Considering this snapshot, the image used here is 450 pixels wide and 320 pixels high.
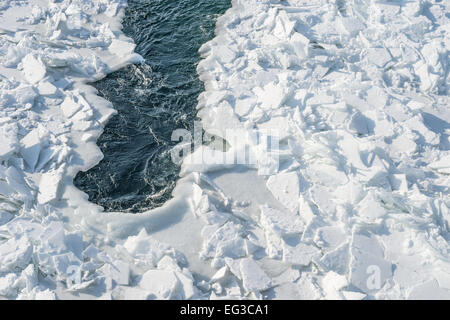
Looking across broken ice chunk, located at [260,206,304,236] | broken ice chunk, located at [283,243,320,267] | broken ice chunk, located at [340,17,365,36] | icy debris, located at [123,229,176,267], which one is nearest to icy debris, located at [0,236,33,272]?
icy debris, located at [123,229,176,267]

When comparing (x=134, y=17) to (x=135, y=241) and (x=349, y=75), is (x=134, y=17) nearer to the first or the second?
(x=349, y=75)

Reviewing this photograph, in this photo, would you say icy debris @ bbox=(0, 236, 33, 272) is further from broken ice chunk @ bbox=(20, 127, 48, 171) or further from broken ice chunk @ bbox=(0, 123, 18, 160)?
broken ice chunk @ bbox=(0, 123, 18, 160)

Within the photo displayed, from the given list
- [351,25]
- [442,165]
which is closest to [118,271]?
[442,165]

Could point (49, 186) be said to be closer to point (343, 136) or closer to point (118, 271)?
point (118, 271)

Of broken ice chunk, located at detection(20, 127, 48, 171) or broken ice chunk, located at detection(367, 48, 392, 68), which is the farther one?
broken ice chunk, located at detection(367, 48, 392, 68)

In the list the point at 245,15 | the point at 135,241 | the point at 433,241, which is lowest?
the point at 433,241

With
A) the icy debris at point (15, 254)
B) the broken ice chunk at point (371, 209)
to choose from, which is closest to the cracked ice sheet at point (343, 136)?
the broken ice chunk at point (371, 209)

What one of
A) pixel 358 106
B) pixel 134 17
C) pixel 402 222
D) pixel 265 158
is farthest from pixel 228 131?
pixel 134 17
